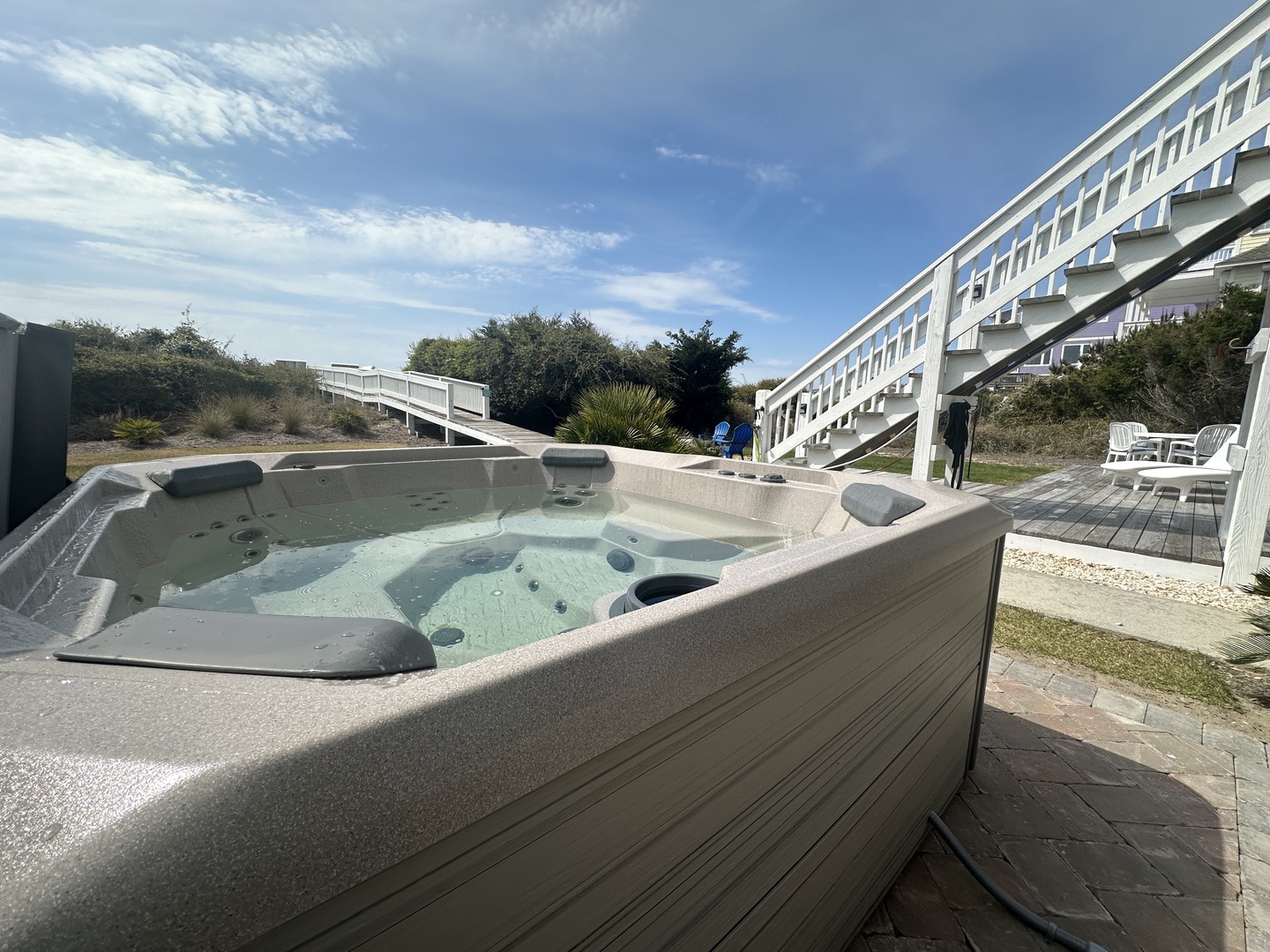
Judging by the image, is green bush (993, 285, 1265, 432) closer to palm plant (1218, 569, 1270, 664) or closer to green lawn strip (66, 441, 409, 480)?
palm plant (1218, 569, 1270, 664)

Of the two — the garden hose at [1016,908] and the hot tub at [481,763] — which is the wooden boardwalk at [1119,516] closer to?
the garden hose at [1016,908]

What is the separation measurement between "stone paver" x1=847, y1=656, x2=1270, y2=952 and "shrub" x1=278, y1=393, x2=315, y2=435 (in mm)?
9345

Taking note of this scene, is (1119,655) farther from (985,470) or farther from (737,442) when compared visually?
(985,470)

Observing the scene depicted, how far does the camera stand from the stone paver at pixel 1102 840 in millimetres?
1278

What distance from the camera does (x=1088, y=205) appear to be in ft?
13.5

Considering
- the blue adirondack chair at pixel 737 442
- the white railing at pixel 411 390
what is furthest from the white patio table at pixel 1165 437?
the white railing at pixel 411 390

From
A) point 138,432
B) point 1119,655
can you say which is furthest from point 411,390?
point 1119,655

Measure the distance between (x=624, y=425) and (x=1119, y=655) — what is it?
3.98 m

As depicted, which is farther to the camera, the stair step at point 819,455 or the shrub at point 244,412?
the shrub at point 244,412

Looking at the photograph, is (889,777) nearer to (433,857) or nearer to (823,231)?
(433,857)

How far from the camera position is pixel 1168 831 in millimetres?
1584

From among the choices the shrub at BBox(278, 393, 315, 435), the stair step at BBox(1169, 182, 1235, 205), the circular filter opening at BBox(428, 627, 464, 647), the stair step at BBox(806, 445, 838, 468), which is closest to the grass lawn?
the stair step at BBox(806, 445, 838, 468)

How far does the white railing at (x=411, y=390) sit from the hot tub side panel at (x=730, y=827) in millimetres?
7403

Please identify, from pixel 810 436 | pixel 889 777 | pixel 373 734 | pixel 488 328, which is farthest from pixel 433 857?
pixel 488 328
